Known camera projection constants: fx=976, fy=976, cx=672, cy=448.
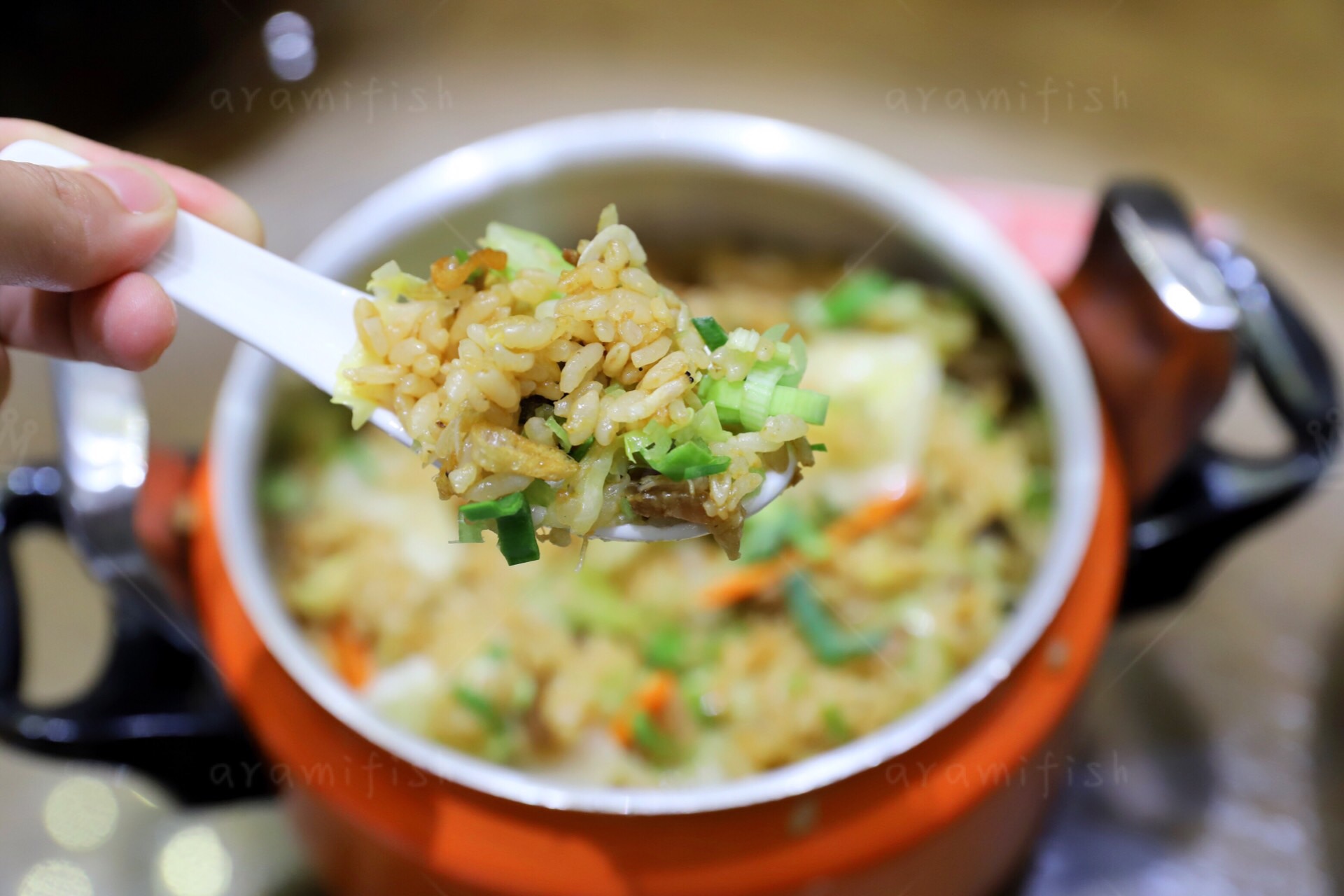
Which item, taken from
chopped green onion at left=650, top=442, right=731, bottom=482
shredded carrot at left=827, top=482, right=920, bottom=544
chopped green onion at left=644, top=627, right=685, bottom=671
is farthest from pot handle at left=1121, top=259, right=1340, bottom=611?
chopped green onion at left=650, top=442, right=731, bottom=482

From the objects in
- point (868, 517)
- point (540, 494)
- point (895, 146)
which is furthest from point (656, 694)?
point (895, 146)

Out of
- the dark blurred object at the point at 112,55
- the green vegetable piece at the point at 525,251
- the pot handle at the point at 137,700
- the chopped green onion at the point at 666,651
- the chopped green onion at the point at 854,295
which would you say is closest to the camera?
the green vegetable piece at the point at 525,251

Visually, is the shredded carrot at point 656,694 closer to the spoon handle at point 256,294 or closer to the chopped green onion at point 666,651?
the chopped green onion at point 666,651

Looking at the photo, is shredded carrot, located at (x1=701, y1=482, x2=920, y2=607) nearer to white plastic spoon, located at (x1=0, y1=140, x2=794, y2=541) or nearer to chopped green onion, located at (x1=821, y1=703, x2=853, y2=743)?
chopped green onion, located at (x1=821, y1=703, x2=853, y2=743)

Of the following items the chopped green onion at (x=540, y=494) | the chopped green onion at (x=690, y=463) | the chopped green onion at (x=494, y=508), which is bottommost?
the chopped green onion at (x=540, y=494)

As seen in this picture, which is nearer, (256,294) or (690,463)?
(690,463)

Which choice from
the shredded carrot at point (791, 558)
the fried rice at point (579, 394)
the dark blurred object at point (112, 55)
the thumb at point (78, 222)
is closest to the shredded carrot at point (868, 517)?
the shredded carrot at point (791, 558)

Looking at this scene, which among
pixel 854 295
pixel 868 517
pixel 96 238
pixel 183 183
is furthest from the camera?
pixel 854 295

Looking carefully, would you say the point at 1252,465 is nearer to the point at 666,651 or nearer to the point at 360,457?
the point at 666,651
